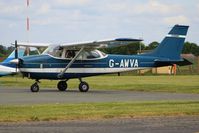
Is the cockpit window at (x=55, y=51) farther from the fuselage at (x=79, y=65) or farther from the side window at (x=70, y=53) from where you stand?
the side window at (x=70, y=53)

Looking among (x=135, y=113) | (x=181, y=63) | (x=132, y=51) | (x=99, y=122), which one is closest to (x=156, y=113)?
(x=135, y=113)

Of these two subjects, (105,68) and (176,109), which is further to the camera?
(105,68)

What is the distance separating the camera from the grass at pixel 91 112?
13.6m

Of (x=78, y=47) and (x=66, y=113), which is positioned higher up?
(x=78, y=47)

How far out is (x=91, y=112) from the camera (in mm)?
14594

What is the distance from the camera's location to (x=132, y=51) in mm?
112625

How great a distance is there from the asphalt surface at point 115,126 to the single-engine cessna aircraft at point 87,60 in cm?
1260

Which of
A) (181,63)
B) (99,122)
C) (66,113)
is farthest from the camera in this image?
(181,63)

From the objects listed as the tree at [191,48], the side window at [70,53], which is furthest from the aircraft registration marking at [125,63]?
the tree at [191,48]

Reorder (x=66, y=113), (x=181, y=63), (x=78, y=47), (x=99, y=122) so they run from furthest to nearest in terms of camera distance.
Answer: (x=181, y=63)
(x=78, y=47)
(x=66, y=113)
(x=99, y=122)

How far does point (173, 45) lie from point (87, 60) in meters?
5.18

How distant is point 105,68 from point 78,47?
1.87 meters

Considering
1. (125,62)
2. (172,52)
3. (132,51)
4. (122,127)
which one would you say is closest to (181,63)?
(172,52)

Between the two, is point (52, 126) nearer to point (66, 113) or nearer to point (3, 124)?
point (3, 124)
